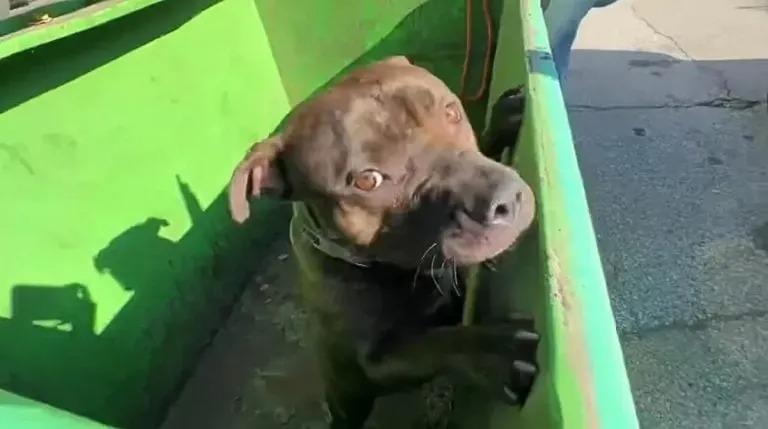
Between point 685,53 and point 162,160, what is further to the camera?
point 685,53

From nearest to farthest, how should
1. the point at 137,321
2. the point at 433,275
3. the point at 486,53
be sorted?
1. the point at 433,275
2. the point at 137,321
3. the point at 486,53

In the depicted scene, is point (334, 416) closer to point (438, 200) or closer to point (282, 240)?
point (438, 200)

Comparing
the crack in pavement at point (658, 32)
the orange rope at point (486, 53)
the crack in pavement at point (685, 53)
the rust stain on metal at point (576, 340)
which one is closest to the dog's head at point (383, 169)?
the rust stain on metal at point (576, 340)

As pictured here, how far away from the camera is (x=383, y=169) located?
6.97ft

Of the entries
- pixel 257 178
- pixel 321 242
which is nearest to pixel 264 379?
pixel 321 242

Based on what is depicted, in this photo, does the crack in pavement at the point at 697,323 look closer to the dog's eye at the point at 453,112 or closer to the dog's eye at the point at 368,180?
the dog's eye at the point at 453,112

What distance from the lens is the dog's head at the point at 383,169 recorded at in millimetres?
2006

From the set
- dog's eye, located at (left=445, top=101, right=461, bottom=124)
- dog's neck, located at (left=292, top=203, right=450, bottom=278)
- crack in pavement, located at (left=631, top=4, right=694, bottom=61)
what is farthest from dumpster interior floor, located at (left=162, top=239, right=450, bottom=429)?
crack in pavement, located at (left=631, top=4, right=694, bottom=61)

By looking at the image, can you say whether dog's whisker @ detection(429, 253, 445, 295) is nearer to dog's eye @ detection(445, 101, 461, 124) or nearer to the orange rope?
dog's eye @ detection(445, 101, 461, 124)

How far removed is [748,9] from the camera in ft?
16.4

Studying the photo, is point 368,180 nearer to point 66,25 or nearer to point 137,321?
point 66,25

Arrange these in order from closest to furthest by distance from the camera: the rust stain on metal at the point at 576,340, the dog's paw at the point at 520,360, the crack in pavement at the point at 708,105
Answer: the rust stain on metal at the point at 576,340 → the dog's paw at the point at 520,360 → the crack in pavement at the point at 708,105

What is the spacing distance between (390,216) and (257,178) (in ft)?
1.02

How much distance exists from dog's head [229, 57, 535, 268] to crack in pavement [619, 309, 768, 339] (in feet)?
3.66
